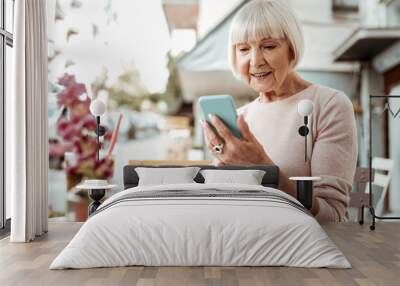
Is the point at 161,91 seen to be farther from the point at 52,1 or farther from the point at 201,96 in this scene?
the point at 52,1

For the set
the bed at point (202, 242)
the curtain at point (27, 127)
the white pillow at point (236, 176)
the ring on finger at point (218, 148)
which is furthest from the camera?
the ring on finger at point (218, 148)

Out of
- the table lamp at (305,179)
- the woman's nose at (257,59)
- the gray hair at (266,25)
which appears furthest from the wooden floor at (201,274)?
the gray hair at (266,25)

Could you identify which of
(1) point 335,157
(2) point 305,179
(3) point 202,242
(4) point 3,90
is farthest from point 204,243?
(4) point 3,90

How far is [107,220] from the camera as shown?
3.75 m

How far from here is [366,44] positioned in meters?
6.05

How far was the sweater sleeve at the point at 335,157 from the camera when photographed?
564 centimetres

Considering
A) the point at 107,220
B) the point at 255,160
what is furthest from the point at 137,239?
the point at 255,160

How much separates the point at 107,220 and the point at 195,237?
22.6 inches

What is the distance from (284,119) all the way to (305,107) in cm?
28

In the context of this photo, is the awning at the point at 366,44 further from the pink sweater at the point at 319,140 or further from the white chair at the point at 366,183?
the white chair at the point at 366,183

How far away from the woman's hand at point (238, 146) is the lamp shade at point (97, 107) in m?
1.09

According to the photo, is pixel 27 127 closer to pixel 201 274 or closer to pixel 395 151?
pixel 201 274

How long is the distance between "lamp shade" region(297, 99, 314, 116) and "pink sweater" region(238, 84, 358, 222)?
120 mm

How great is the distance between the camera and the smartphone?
19.1 feet
